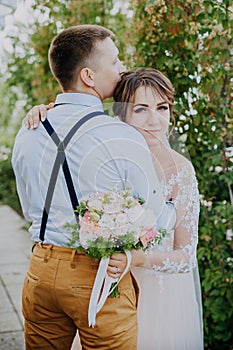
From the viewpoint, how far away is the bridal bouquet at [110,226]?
66.0 inches

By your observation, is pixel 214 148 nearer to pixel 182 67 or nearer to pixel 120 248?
pixel 182 67

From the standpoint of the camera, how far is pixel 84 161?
5.76 feet

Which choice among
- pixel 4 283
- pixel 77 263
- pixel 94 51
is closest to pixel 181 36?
pixel 94 51

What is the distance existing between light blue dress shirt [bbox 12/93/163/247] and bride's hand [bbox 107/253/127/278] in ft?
0.51

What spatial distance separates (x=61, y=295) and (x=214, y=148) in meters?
1.65

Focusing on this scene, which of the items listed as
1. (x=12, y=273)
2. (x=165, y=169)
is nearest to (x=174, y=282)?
(x=165, y=169)

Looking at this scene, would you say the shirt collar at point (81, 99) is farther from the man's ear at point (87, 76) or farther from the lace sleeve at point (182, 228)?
the lace sleeve at point (182, 228)

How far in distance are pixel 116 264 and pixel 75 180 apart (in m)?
0.28

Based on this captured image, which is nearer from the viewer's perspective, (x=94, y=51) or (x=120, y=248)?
(x=120, y=248)

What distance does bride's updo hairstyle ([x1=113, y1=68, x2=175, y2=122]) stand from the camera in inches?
77.6

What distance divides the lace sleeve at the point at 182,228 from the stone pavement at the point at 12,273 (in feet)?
6.21

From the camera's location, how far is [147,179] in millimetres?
1802

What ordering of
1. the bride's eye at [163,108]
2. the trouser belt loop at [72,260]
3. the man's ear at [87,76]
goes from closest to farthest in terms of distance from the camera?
the trouser belt loop at [72,260], the man's ear at [87,76], the bride's eye at [163,108]

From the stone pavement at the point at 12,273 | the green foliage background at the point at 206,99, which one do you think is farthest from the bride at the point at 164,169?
the stone pavement at the point at 12,273
